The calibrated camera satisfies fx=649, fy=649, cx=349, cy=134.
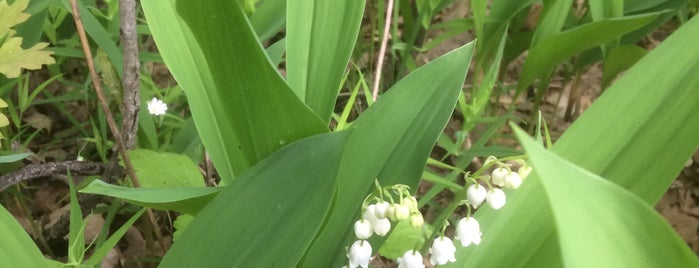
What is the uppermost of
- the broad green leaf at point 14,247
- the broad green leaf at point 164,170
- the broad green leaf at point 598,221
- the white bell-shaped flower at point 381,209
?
the broad green leaf at point 598,221

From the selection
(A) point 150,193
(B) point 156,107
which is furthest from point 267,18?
(A) point 150,193

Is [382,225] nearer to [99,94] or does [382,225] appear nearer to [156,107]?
[99,94]

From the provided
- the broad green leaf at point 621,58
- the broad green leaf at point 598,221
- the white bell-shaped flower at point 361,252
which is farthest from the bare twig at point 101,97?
the broad green leaf at point 621,58

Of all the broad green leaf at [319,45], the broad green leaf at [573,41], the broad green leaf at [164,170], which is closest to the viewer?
the broad green leaf at [319,45]

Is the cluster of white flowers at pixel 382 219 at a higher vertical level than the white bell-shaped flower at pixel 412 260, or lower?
higher

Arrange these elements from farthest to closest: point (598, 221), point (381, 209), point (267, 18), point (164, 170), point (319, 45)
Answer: point (267, 18) → point (164, 170) → point (319, 45) → point (381, 209) → point (598, 221)

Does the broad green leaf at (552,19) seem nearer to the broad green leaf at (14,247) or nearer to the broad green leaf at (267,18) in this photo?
the broad green leaf at (267,18)

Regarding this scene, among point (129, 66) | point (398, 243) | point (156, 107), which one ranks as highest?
point (129, 66)
